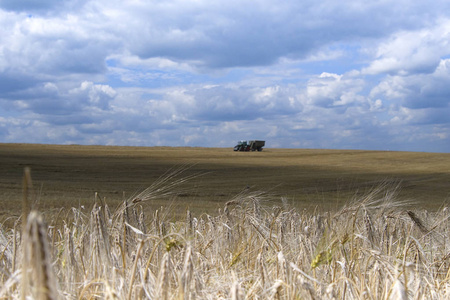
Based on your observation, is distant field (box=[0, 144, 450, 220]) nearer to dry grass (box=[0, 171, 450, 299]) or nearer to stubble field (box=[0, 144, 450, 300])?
stubble field (box=[0, 144, 450, 300])

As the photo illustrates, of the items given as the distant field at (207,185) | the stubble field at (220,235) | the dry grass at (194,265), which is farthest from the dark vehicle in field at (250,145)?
the dry grass at (194,265)

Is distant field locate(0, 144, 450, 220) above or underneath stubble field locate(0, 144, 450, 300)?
underneath

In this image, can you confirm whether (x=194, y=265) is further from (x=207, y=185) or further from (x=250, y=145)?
(x=250, y=145)

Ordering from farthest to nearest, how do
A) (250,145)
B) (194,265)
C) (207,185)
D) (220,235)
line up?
(250,145) < (207,185) < (220,235) < (194,265)

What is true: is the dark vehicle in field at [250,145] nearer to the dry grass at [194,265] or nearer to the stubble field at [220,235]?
the stubble field at [220,235]

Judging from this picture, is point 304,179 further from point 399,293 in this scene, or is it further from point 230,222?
point 399,293

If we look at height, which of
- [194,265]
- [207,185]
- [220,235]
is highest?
[194,265]

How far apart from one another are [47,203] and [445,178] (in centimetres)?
2697

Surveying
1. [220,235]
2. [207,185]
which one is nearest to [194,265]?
[220,235]

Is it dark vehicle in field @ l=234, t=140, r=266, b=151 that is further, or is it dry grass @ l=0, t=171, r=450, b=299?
dark vehicle in field @ l=234, t=140, r=266, b=151

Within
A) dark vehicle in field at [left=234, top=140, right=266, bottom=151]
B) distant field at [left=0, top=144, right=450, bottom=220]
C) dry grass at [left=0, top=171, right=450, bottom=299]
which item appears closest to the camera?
dry grass at [left=0, top=171, right=450, bottom=299]

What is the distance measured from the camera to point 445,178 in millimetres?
31938

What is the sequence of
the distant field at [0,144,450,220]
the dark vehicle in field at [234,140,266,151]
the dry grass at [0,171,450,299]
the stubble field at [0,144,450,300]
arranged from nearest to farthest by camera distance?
the dry grass at [0,171,450,299]
the stubble field at [0,144,450,300]
the distant field at [0,144,450,220]
the dark vehicle in field at [234,140,266,151]

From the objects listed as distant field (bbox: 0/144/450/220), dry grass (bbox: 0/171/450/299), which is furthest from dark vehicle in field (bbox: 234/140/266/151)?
dry grass (bbox: 0/171/450/299)
